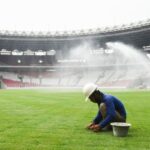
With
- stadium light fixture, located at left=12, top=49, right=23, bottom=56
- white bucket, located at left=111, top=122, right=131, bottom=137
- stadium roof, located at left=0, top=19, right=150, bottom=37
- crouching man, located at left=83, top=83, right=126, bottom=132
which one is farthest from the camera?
stadium light fixture, located at left=12, top=49, right=23, bottom=56

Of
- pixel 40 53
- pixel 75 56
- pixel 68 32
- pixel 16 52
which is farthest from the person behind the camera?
pixel 40 53

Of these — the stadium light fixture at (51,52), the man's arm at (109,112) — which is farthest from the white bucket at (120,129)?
the stadium light fixture at (51,52)

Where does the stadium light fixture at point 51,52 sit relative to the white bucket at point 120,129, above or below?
above

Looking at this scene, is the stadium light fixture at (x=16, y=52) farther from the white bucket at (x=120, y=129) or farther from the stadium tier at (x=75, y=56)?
the white bucket at (x=120, y=129)

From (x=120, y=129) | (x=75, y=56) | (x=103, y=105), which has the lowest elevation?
(x=120, y=129)


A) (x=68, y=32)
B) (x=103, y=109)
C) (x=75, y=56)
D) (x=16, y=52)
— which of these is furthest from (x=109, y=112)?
(x=16, y=52)

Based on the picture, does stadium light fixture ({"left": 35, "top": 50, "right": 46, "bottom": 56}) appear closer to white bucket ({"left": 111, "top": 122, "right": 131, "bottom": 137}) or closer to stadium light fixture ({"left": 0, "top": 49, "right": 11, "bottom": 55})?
stadium light fixture ({"left": 0, "top": 49, "right": 11, "bottom": 55})

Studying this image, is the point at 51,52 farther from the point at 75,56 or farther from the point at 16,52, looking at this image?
the point at 16,52

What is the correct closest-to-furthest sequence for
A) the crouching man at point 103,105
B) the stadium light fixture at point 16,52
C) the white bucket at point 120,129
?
the white bucket at point 120,129 < the crouching man at point 103,105 < the stadium light fixture at point 16,52

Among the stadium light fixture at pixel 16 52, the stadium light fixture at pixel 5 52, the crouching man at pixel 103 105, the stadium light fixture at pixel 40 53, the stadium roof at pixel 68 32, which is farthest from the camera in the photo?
the stadium light fixture at pixel 40 53

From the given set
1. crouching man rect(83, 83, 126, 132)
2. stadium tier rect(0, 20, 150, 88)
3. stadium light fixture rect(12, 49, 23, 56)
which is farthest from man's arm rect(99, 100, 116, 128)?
stadium light fixture rect(12, 49, 23, 56)

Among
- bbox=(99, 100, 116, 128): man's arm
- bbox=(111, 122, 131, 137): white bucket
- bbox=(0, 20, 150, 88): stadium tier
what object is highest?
bbox=(0, 20, 150, 88): stadium tier

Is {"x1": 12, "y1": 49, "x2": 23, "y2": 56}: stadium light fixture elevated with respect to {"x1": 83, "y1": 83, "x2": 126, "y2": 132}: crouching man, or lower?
elevated

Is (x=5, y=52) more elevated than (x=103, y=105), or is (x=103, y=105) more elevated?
(x=5, y=52)
